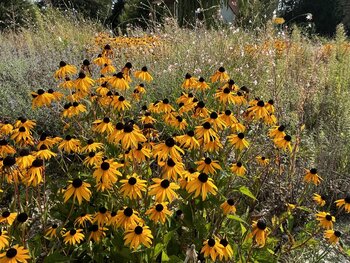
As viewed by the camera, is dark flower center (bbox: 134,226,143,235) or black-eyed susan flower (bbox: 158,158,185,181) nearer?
dark flower center (bbox: 134,226,143,235)

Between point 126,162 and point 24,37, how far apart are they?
24.0ft

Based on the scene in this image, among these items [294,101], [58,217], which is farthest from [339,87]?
[58,217]

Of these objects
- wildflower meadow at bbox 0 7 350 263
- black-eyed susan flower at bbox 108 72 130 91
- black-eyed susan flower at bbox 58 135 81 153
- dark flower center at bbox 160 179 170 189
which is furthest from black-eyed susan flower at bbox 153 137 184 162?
black-eyed susan flower at bbox 108 72 130 91

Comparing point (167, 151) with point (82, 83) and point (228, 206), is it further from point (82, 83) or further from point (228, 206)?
point (82, 83)

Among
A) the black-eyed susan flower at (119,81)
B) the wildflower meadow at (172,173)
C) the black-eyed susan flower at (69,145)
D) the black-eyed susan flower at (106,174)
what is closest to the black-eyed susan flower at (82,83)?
the wildflower meadow at (172,173)

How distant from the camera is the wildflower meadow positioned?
4.75 feet

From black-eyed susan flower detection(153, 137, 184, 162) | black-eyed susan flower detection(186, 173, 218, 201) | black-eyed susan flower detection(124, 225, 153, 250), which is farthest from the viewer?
black-eyed susan flower detection(153, 137, 184, 162)

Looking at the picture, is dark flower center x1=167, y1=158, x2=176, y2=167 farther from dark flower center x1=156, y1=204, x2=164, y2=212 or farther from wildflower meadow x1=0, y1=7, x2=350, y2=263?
dark flower center x1=156, y1=204, x2=164, y2=212

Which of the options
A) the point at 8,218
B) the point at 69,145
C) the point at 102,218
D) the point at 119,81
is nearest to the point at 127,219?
the point at 102,218

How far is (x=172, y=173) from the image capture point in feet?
4.71

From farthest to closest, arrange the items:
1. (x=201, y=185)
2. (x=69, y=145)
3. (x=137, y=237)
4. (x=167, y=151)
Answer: (x=69, y=145) → (x=167, y=151) → (x=201, y=185) → (x=137, y=237)

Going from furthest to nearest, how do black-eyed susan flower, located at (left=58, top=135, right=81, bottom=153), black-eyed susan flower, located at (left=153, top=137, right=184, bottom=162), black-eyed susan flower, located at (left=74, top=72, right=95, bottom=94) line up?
black-eyed susan flower, located at (left=74, top=72, right=95, bottom=94) → black-eyed susan flower, located at (left=58, top=135, right=81, bottom=153) → black-eyed susan flower, located at (left=153, top=137, right=184, bottom=162)

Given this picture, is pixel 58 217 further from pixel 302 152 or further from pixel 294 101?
pixel 294 101

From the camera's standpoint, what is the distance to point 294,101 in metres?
4.00
